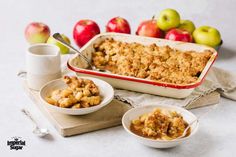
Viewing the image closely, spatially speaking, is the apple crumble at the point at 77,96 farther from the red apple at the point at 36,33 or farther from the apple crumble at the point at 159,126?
the red apple at the point at 36,33

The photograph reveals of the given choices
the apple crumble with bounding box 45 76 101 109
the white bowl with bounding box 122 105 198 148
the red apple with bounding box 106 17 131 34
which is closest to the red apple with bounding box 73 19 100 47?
the red apple with bounding box 106 17 131 34

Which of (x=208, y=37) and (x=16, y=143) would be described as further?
(x=208, y=37)

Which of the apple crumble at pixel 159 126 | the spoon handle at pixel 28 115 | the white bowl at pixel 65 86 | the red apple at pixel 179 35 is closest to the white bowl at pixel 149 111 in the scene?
the apple crumble at pixel 159 126

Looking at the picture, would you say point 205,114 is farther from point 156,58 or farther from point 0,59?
point 0,59

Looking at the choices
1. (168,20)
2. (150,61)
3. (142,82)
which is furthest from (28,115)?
(168,20)

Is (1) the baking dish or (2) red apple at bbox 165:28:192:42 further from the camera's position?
(2) red apple at bbox 165:28:192:42

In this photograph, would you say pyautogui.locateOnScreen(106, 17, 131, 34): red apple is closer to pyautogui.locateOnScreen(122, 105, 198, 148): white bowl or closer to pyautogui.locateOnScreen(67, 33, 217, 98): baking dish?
pyautogui.locateOnScreen(67, 33, 217, 98): baking dish

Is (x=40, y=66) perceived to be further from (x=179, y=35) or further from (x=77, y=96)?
(x=179, y=35)
